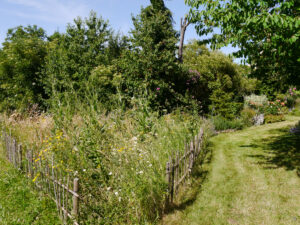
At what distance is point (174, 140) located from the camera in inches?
215

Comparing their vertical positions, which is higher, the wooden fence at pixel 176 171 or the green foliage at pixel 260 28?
the green foliage at pixel 260 28

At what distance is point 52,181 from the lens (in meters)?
3.84

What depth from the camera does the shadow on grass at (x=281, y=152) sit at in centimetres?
565

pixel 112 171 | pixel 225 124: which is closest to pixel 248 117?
pixel 225 124

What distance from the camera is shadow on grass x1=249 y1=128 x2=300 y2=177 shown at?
18.5ft

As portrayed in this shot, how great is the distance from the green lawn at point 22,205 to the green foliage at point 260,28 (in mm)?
5079

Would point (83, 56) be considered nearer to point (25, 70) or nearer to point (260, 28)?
point (25, 70)

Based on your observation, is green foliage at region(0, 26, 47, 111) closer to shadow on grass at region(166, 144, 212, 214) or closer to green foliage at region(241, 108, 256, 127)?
shadow on grass at region(166, 144, 212, 214)

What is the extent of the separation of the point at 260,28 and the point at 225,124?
6.62 meters

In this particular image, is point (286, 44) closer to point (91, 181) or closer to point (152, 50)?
point (91, 181)

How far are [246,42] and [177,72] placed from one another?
7379 millimetres

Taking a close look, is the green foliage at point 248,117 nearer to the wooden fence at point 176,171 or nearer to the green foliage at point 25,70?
the wooden fence at point 176,171

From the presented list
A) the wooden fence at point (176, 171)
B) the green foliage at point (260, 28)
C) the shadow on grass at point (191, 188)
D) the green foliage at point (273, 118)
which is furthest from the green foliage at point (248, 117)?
the wooden fence at point (176, 171)

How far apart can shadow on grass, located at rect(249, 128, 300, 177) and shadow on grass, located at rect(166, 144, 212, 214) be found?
5.65ft
